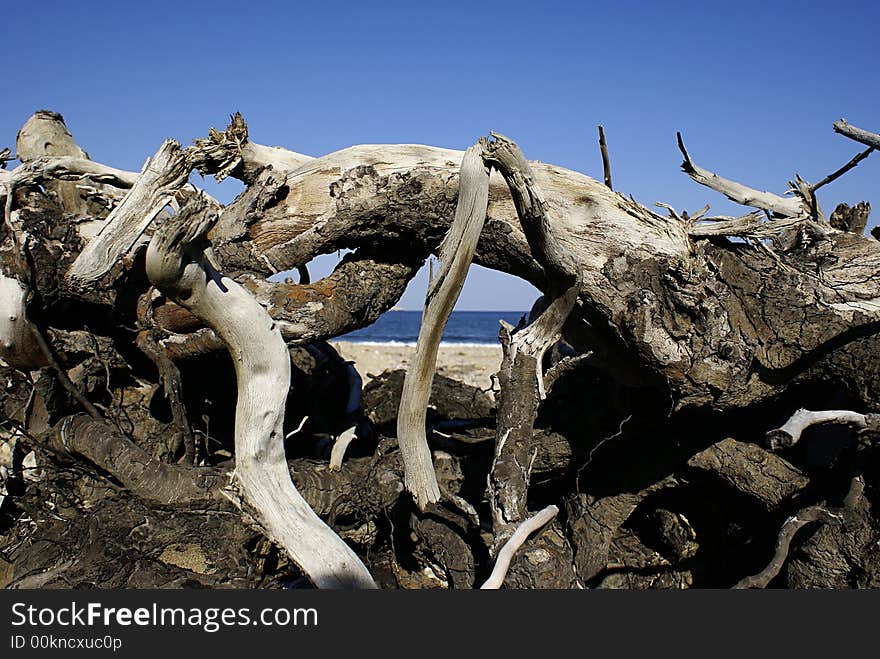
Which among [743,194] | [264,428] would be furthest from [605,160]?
[264,428]

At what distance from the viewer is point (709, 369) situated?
392 centimetres

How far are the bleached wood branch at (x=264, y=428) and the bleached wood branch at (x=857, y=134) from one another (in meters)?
3.86

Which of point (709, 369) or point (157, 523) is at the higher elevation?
point (709, 369)

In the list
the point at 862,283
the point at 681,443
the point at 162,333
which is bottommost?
the point at 681,443

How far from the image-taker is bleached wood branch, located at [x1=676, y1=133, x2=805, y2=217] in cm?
461

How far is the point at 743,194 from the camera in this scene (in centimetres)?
470

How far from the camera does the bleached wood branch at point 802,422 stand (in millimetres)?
3422

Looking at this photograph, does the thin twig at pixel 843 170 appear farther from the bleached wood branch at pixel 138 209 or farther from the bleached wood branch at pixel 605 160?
the bleached wood branch at pixel 138 209

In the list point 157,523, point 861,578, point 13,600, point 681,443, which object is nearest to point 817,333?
point 681,443

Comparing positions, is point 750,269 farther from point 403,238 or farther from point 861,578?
point 403,238

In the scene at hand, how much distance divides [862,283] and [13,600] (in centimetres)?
486

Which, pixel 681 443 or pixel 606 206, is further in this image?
pixel 681 443

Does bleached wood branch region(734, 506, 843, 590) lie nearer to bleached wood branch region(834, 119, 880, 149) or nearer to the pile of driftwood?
the pile of driftwood

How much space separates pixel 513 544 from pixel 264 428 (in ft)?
4.42
